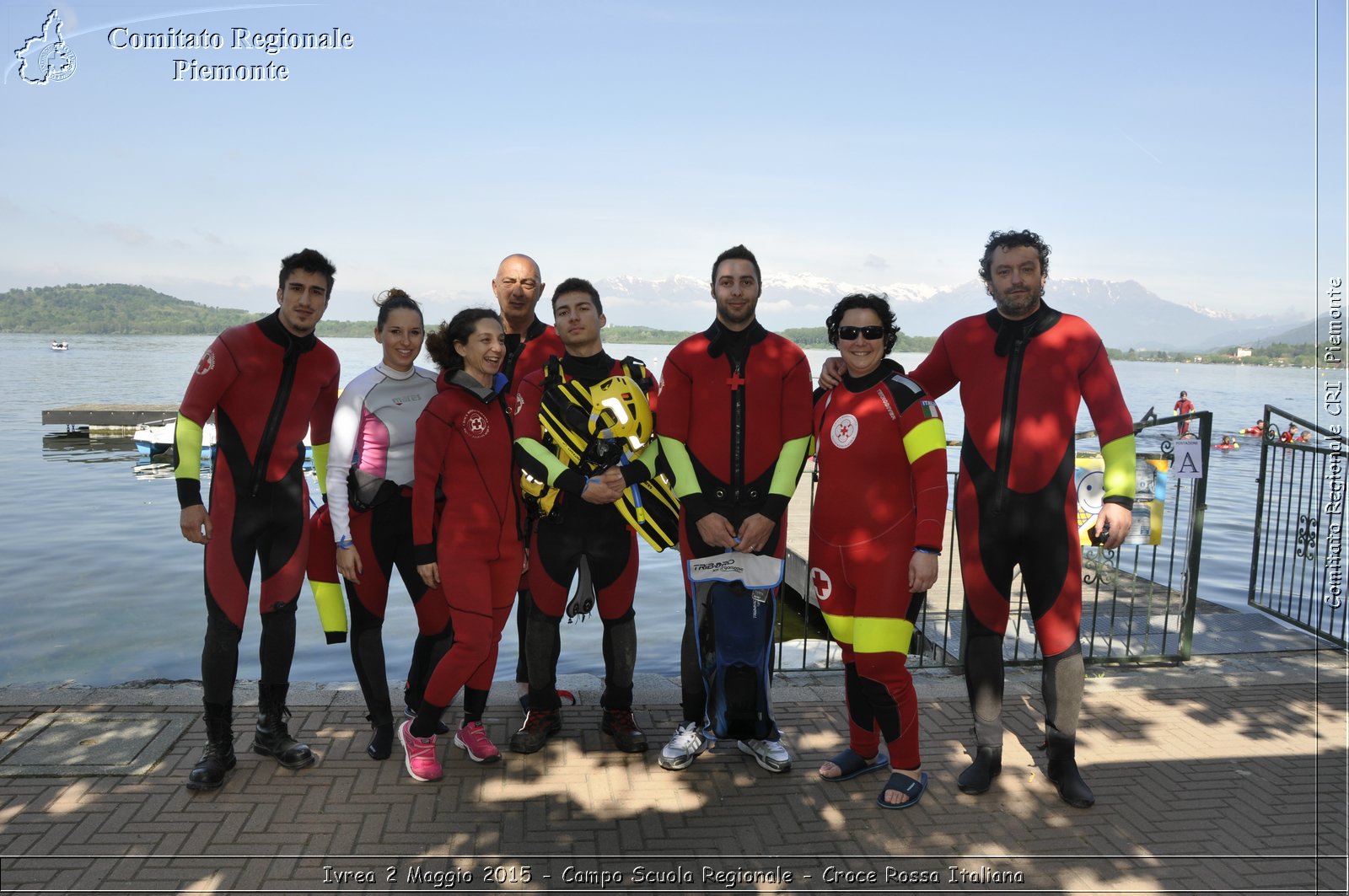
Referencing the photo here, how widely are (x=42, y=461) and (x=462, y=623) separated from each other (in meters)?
26.5

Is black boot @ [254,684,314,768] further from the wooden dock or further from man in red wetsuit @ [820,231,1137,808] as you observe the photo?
the wooden dock

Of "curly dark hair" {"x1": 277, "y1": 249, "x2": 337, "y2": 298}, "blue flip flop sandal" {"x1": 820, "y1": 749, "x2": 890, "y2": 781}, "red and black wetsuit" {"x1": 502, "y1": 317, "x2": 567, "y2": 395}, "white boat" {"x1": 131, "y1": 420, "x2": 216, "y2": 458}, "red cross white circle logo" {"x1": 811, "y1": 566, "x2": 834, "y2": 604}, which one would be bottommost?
"white boat" {"x1": 131, "y1": 420, "x2": 216, "y2": 458}

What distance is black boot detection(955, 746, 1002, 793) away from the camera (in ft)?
12.6

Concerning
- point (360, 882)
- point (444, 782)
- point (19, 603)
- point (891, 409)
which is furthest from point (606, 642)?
point (19, 603)

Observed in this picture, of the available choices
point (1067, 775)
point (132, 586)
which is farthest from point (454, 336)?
point (132, 586)

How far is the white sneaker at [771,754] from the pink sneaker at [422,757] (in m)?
1.48

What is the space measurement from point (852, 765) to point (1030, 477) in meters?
1.57

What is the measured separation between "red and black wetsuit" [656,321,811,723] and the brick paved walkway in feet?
3.45

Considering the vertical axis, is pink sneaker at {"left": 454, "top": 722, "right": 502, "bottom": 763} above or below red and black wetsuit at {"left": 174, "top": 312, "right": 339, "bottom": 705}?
below

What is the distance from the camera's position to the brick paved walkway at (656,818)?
3.13 metres

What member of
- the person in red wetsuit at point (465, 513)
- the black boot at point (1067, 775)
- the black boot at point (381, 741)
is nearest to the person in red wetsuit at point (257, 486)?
the black boot at point (381, 741)

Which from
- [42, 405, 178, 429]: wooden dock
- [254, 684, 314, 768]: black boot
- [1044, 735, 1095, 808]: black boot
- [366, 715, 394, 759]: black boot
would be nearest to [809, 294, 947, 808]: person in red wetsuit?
[1044, 735, 1095, 808]: black boot

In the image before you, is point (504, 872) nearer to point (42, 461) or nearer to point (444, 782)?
point (444, 782)

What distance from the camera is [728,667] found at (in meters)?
3.88
